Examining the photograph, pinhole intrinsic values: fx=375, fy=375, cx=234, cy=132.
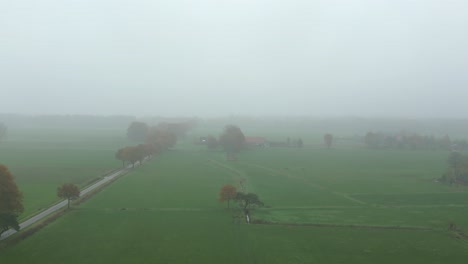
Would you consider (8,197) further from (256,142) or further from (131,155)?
(256,142)

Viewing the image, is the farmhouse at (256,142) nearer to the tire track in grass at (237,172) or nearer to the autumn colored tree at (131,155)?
the tire track in grass at (237,172)

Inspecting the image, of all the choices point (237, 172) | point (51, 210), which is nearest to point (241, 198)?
point (51, 210)

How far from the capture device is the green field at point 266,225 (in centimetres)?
2353

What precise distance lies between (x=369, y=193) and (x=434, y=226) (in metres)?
12.7

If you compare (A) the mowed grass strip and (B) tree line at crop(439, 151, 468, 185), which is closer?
(A) the mowed grass strip

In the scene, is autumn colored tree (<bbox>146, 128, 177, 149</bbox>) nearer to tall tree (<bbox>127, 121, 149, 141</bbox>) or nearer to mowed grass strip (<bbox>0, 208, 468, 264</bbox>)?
tall tree (<bbox>127, 121, 149, 141</bbox>)

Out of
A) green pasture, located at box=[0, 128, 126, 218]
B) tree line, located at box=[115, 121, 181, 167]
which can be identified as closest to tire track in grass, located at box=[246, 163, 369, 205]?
tree line, located at box=[115, 121, 181, 167]

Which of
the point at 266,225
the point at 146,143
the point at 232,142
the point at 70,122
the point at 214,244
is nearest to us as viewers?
the point at 214,244

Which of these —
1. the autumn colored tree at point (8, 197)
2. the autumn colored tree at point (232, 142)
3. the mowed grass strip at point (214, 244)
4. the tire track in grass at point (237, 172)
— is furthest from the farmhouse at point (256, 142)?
the autumn colored tree at point (8, 197)

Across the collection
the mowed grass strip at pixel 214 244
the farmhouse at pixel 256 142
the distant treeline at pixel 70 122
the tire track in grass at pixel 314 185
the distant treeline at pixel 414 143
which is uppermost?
the distant treeline at pixel 70 122

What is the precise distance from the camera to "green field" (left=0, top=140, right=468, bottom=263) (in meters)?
23.5

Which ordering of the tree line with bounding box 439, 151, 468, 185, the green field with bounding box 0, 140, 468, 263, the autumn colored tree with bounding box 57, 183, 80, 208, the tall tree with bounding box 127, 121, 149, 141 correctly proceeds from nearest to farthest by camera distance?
the green field with bounding box 0, 140, 468, 263, the autumn colored tree with bounding box 57, 183, 80, 208, the tree line with bounding box 439, 151, 468, 185, the tall tree with bounding box 127, 121, 149, 141

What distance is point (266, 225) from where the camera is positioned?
97.6 feet

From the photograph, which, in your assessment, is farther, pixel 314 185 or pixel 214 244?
pixel 314 185
